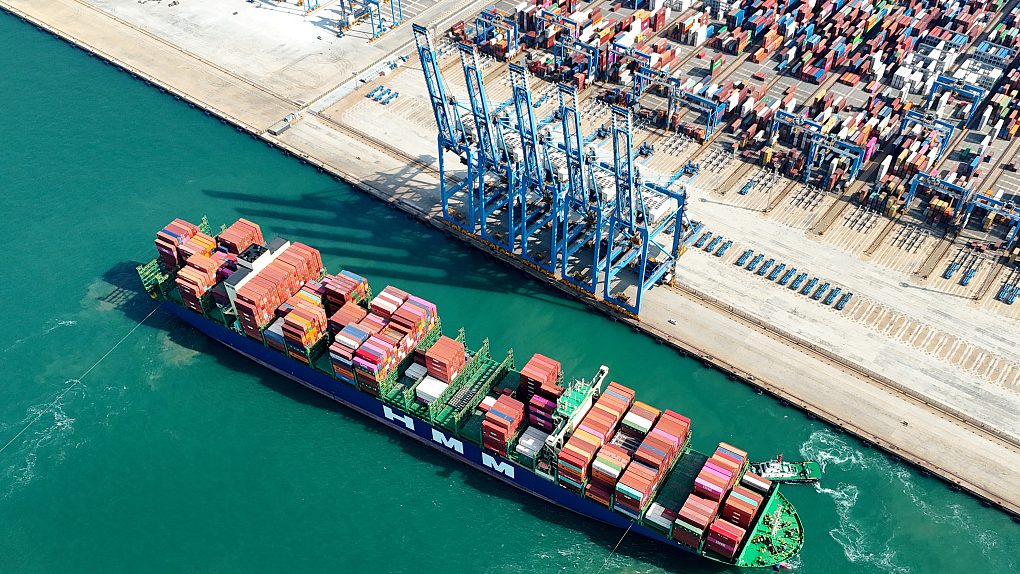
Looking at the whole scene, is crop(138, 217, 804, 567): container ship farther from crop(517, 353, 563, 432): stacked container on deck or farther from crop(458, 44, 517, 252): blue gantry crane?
crop(458, 44, 517, 252): blue gantry crane

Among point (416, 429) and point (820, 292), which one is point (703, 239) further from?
point (416, 429)

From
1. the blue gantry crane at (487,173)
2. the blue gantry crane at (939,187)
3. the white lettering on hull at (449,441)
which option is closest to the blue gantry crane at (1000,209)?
the blue gantry crane at (939,187)

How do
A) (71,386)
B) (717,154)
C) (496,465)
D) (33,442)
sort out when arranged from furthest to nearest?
(717,154) < (71,386) < (33,442) < (496,465)

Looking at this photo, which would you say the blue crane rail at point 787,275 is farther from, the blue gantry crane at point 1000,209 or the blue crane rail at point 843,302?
the blue gantry crane at point 1000,209

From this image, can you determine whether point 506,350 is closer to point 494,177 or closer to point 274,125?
point 494,177

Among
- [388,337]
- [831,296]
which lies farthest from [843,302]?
[388,337]

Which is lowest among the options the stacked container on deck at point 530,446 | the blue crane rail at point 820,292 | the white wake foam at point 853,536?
the white wake foam at point 853,536

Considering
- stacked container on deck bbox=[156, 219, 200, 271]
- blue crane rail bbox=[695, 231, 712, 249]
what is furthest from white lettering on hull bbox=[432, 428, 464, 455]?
blue crane rail bbox=[695, 231, 712, 249]
